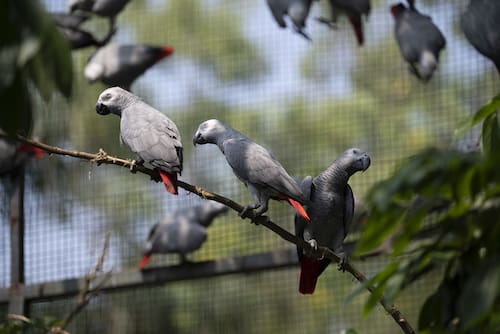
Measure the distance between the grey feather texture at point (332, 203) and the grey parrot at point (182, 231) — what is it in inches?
41.8

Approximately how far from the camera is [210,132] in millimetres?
1617

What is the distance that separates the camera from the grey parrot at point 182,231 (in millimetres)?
2781

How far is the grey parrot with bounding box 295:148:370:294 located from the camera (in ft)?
5.33

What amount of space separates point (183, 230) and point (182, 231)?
0.4 inches

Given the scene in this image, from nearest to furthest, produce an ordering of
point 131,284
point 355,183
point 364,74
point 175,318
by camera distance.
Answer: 1. point 131,284
2. point 175,318
3. point 355,183
4. point 364,74

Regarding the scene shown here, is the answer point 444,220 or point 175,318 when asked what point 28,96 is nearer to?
point 444,220

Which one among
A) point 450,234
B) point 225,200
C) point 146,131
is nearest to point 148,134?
point 146,131

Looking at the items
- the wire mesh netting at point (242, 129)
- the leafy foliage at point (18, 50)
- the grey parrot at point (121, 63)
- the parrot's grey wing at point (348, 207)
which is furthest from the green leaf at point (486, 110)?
the grey parrot at point (121, 63)

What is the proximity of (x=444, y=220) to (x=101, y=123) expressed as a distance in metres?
2.76

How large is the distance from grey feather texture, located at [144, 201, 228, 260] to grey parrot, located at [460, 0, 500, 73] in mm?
1050

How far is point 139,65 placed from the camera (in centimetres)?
299

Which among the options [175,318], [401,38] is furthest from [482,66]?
[175,318]

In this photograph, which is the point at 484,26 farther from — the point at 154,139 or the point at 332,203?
the point at 154,139

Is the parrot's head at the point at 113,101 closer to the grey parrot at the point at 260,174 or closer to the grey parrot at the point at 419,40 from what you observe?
the grey parrot at the point at 260,174
